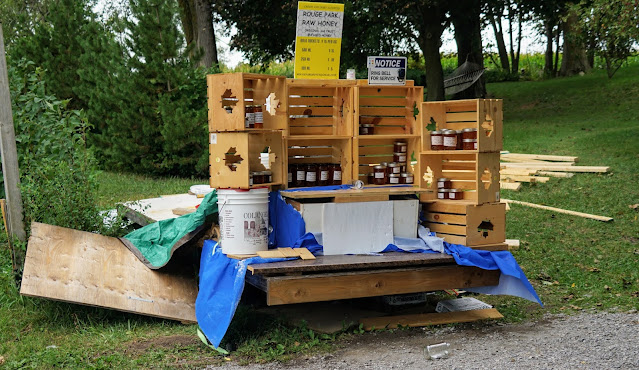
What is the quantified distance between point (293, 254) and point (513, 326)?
187 cm

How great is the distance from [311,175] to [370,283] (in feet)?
4.18

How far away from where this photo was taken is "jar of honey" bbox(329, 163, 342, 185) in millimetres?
6273

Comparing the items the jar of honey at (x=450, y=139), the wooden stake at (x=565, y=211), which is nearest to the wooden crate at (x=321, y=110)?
the jar of honey at (x=450, y=139)

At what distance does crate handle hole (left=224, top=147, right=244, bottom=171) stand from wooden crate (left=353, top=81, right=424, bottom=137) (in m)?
1.47

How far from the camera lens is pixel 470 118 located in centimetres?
629

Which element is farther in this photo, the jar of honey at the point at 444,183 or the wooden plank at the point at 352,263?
the jar of honey at the point at 444,183

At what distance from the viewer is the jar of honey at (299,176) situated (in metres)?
6.21

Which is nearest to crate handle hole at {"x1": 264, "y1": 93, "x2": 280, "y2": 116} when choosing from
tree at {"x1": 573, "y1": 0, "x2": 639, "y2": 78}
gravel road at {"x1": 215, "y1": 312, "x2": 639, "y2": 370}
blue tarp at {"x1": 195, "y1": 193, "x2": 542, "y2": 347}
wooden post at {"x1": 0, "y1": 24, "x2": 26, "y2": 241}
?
blue tarp at {"x1": 195, "y1": 193, "x2": 542, "y2": 347}

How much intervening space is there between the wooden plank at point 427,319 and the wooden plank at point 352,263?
1.61 ft

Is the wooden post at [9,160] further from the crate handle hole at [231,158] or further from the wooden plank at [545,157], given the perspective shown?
the wooden plank at [545,157]

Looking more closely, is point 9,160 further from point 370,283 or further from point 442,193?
point 442,193

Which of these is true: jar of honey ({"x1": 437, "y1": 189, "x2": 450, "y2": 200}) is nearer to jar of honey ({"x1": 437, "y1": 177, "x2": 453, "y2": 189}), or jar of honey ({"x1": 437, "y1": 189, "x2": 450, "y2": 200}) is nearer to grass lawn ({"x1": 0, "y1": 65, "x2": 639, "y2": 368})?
jar of honey ({"x1": 437, "y1": 177, "x2": 453, "y2": 189})

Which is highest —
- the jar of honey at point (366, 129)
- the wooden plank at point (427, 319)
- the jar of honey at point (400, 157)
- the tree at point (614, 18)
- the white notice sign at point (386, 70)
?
the tree at point (614, 18)

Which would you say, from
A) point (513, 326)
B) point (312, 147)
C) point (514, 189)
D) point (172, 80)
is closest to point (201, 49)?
point (172, 80)
